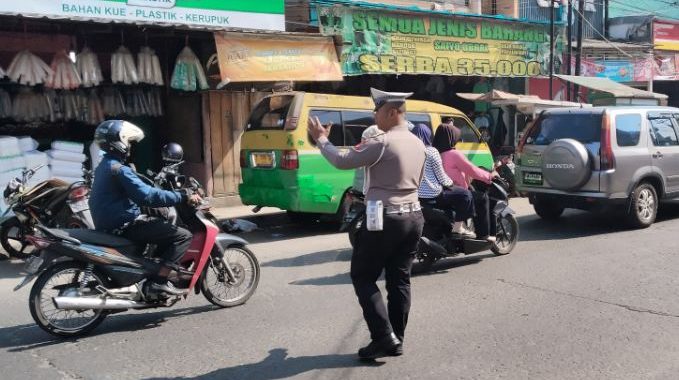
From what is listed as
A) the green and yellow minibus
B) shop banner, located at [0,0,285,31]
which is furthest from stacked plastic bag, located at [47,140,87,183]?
the green and yellow minibus

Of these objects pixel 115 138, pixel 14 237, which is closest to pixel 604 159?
pixel 115 138

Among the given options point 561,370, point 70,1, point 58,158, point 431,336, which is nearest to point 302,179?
point 58,158

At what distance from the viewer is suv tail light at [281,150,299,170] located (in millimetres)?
9469

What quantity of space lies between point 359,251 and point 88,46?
784 centimetres

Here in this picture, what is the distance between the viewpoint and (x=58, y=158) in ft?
30.2

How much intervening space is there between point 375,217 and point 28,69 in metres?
7.33

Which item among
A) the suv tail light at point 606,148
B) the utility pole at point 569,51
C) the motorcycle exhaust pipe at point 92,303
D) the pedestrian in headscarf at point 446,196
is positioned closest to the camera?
the motorcycle exhaust pipe at point 92,303

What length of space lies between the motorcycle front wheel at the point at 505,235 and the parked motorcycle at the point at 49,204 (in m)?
4.84

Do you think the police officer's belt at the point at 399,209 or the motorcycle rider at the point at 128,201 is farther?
the motorcycle rider at the point at 128,201

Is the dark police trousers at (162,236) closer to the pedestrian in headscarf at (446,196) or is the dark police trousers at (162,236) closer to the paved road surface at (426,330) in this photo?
the paved road surface at (426,330)

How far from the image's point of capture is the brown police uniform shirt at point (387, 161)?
4.45 m

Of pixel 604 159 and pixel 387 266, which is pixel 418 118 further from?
pixel 387 266

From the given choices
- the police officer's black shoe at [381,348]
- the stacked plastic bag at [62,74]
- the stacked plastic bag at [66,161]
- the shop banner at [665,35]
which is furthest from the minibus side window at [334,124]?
the shop banner at [665,35]

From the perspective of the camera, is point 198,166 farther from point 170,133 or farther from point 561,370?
point 561,370
